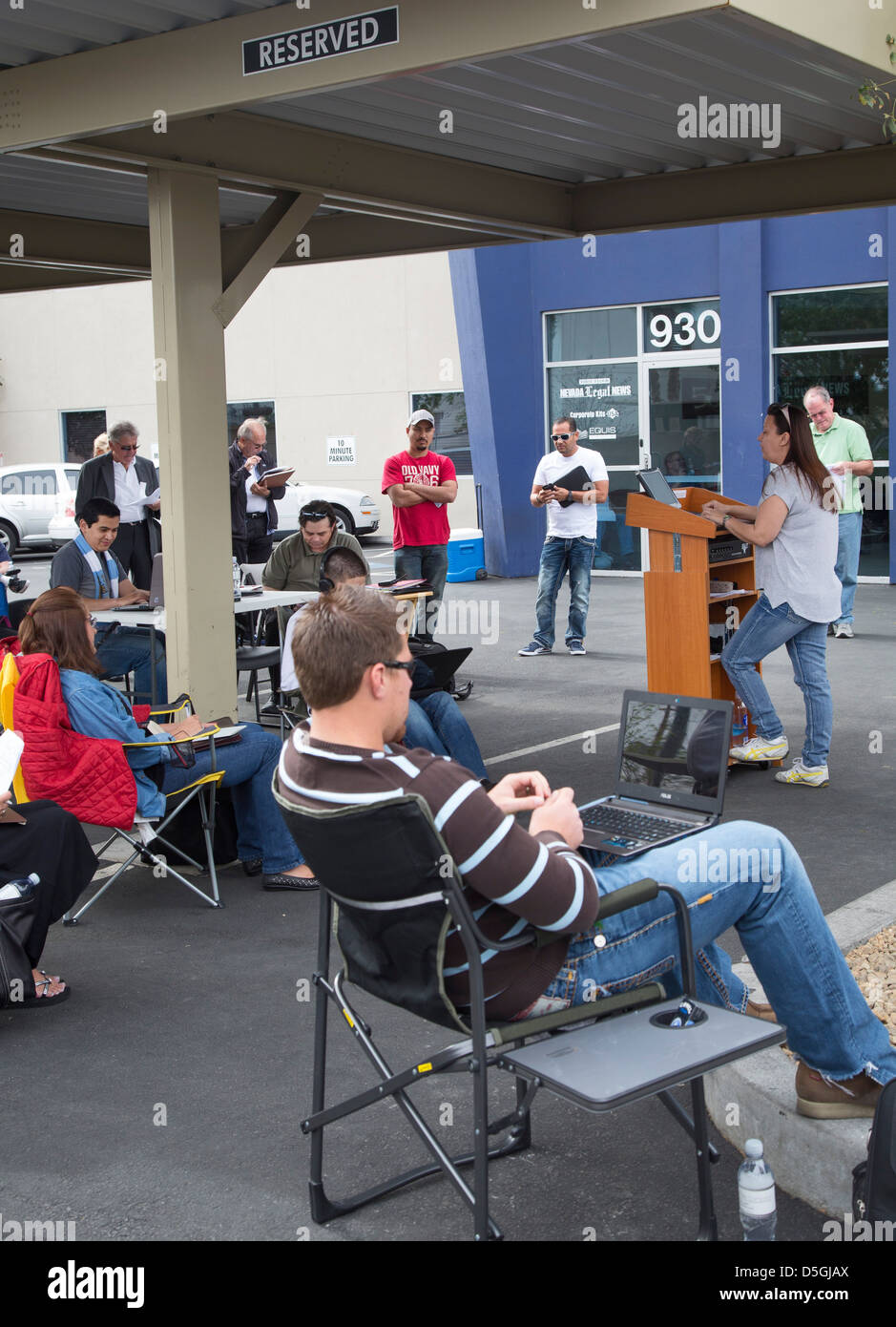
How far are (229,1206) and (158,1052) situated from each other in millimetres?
1021

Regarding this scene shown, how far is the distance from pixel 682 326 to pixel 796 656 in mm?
10744

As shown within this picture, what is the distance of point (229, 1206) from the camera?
11.1 feet

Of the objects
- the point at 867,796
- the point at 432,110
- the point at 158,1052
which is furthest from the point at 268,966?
the point at 432,110

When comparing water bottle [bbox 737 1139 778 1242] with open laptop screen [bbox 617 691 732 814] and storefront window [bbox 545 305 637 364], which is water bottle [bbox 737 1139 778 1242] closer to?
open laptop screen [bbox 617 691 732 814]

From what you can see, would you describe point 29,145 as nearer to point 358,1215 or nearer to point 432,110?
point 432,110

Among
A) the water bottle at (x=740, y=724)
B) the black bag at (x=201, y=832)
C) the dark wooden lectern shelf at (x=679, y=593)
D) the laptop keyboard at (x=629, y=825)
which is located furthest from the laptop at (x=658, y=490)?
the laptop keyboard at (x=629, y=825)

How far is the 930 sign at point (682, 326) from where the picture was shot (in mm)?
16922

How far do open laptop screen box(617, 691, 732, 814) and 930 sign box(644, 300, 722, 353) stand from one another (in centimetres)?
1371

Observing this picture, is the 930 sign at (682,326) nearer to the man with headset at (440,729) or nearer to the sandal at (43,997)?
the man with headset at (440,729)

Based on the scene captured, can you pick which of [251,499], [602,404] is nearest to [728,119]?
[251,499]

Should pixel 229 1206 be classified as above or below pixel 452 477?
below
